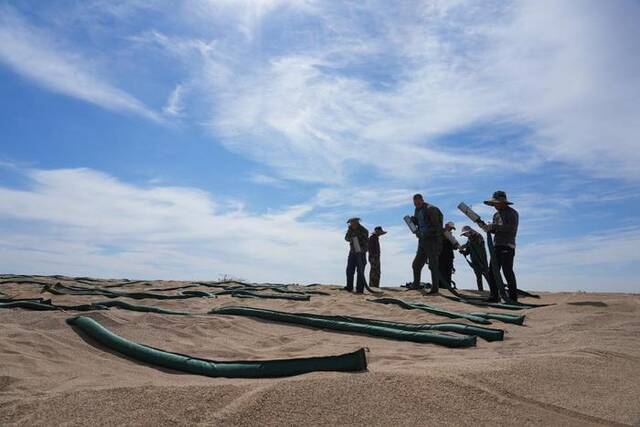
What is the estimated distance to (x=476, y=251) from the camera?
9.27 metres

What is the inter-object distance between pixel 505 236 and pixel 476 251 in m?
2.16

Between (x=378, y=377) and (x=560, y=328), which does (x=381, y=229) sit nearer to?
(x=560, y=328)

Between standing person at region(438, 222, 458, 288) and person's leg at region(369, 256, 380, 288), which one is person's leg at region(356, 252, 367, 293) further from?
person's leg at region(369, 256, 380, 288)

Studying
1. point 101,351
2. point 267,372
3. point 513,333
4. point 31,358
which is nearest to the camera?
point 267,372

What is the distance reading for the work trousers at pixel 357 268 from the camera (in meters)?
10.0

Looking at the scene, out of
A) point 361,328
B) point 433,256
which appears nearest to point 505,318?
point 361,328

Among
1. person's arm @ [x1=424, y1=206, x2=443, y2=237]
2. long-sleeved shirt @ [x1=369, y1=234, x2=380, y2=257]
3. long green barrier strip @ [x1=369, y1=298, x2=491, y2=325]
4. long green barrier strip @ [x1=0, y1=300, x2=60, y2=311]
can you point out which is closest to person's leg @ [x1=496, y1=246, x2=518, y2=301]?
person's arm @ [x1=424, y1=206, x2=443, y2=237]

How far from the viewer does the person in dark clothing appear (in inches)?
366

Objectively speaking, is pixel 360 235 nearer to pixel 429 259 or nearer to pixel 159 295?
pixel 429 259

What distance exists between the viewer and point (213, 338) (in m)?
3.94

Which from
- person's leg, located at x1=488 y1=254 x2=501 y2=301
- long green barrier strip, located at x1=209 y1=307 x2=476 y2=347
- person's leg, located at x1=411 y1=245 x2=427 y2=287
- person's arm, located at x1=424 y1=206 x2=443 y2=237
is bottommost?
long green barrier strip, located at x1=209 y1=307 x2=476 y2=347

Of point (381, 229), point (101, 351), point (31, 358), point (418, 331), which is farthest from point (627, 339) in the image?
point (381, 229)

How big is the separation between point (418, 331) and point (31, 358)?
2663 mm

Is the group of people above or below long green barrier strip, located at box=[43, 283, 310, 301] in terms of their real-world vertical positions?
above
